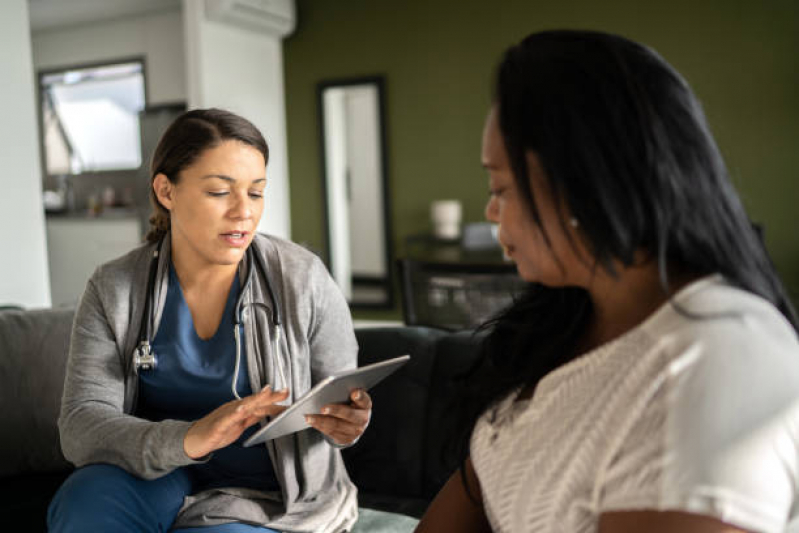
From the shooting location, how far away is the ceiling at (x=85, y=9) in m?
5.66

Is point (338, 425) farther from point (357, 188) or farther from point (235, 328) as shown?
point (357, 188)

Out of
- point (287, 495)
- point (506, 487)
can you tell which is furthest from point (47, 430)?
point (506, 487)

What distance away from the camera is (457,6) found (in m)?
4.85

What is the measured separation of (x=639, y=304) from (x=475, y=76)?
4.26 meters

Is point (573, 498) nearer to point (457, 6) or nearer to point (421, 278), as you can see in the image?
point (421, 278)

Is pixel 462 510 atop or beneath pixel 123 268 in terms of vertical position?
beneath

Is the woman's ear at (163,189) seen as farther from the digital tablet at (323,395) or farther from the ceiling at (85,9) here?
the ceiling at (85,9)

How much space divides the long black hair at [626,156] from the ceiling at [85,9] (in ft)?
18.6

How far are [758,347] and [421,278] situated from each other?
186 centimetres

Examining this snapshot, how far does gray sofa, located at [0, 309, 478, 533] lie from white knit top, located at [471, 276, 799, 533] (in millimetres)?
828

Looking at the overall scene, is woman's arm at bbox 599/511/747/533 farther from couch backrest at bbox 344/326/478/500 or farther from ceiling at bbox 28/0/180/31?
ceiling at bbox 28/0/180/31

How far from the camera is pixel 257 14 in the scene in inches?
192

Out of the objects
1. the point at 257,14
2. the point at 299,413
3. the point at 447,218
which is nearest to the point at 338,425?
the point at 299,413

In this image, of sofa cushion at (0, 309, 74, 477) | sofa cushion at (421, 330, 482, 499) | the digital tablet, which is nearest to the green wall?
sofa cushion at (421, 330, 482, 499)
